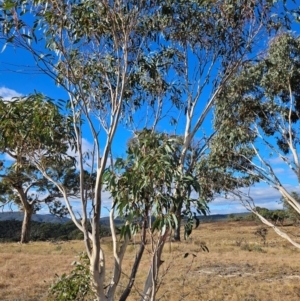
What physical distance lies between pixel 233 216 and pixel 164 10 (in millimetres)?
40648

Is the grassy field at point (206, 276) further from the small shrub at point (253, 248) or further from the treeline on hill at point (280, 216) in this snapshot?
the treeline on hill at point (280, 216)

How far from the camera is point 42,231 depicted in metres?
31.8

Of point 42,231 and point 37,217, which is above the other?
point 37,217

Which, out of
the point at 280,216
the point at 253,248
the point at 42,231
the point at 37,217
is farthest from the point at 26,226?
the point at 280,216

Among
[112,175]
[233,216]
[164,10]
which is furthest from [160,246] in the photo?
[233,216]

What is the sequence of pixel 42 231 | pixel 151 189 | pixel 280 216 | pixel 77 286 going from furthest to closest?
pixel 42 231, pixel 280 216, pixel 77 286, pixel 151 189

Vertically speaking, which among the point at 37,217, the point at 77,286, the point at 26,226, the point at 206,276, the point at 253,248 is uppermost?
the point at 37,217

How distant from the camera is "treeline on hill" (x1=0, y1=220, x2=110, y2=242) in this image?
29656 mm

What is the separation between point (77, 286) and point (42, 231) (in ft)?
93.4

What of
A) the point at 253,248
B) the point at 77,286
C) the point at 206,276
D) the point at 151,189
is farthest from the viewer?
the point at 253,248

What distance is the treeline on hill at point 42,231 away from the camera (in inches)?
1168

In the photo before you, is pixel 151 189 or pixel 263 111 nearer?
pixel 151 189

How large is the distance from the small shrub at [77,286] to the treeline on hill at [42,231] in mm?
24093

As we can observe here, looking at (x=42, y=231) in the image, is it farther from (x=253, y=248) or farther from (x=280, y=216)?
(x=253, y=248)
